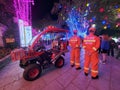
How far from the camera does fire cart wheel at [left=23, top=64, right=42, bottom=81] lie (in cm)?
497

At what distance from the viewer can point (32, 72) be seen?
5.20 m

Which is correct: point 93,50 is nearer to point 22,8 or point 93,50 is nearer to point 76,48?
point 76,48

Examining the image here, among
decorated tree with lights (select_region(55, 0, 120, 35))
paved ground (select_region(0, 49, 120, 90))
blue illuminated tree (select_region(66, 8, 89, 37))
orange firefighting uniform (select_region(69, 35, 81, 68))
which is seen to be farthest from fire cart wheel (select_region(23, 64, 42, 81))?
blue illuminated tree (select_region(66, 8, 89, 37))

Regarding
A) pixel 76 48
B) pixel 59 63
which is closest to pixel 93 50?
pixel 76 48

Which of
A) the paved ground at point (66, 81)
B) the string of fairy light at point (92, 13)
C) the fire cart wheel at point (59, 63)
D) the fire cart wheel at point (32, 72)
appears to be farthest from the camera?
the string of fairy light at point (92, 13)

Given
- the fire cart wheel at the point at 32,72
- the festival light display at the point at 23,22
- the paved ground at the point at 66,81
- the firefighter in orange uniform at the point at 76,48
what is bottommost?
the paved ground at the point at 66,81

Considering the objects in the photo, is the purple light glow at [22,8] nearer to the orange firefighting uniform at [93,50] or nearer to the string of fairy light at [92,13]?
the string of fairy light at [92,13]

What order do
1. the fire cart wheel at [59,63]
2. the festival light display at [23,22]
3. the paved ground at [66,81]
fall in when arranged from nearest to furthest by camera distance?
1. the paved ground at [66,81]
2. the fire cart wheel at [59,63]
3. the festival light display at [23,22]

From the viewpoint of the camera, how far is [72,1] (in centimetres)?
1880

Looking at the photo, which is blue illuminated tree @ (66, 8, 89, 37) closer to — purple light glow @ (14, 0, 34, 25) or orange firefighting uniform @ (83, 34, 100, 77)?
purple light glow @ (14, 0, 34, 25)

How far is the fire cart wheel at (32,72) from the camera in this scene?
4.97m

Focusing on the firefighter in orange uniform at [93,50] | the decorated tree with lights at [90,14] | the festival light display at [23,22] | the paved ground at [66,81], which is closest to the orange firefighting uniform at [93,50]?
the firefighter in orange uniform at [93,50]

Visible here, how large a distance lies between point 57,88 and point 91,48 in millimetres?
1925

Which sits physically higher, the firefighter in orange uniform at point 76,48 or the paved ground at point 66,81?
the firefighter in orange uniform at point 76,48
